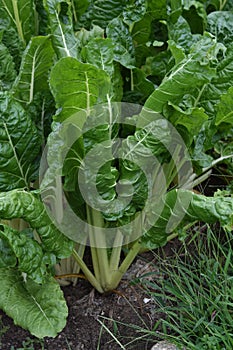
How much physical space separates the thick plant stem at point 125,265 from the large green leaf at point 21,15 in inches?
31.7

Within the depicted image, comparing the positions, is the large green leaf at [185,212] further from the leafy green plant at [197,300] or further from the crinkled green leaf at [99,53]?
the crinkled green leaf at [99,53]

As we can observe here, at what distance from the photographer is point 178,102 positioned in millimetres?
1690

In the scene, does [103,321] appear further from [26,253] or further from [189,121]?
[189,121]

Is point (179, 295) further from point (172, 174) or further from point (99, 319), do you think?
point (172, 174)

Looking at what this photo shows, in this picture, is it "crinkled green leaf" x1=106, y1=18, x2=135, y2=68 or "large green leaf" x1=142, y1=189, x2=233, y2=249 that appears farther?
"crinkled green leaf" x1=106, y1=18, x2=135, y2=68

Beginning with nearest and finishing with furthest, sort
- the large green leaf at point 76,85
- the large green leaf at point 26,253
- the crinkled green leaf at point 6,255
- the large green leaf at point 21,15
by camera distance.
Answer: the large green leaf at point 76,85 < the large green leaf at point 26,253 < the crinkled green leaf at point 6,255 < the large green leaf at point 21,15

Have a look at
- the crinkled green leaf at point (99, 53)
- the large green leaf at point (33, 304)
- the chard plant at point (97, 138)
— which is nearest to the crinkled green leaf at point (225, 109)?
the chard plant at point (97, 138)

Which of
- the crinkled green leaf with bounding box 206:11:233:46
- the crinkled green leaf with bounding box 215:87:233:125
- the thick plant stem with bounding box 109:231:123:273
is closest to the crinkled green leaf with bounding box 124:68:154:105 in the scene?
the crinkled green leaf with bounding box 215:87:233:125

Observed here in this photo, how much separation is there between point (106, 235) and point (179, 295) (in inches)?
12.0

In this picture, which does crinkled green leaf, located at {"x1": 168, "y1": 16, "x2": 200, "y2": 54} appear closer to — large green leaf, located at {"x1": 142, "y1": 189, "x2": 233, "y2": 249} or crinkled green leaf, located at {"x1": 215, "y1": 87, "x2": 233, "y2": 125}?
crinkled green leaf, located at {"x1": 215, "y1": 87, "x2": 233, "y2": 125}

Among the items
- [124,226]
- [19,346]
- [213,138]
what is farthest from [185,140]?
[19,346]

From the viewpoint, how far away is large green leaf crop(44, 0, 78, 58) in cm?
166

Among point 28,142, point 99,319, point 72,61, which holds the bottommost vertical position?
point 99,319

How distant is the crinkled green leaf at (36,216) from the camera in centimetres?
149
